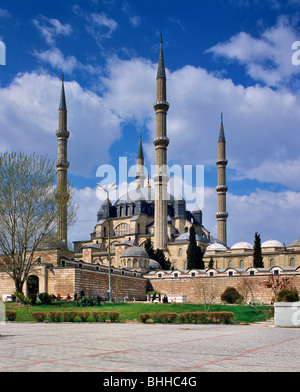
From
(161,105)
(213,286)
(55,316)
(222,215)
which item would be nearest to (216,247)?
(222,215)

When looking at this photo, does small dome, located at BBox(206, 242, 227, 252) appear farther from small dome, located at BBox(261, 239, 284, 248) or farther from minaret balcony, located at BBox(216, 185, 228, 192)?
minaret balcony, located at BBox(216, 185, 228, 192)

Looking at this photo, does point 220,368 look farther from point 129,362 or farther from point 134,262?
point 134,262

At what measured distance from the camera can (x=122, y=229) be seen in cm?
5350

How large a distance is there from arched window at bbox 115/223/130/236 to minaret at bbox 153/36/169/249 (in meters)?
8.71

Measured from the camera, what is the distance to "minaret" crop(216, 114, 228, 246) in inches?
1994

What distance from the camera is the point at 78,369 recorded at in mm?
4695

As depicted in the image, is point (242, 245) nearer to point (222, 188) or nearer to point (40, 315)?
point (222, 188)

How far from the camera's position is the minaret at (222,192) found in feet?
166

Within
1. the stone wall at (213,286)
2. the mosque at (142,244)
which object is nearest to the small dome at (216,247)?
the mosque at (142,244)

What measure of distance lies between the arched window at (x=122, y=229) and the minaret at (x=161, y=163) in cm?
871

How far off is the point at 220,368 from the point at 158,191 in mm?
37882

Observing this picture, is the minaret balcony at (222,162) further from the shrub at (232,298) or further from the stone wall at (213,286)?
the shrub at (232,298)

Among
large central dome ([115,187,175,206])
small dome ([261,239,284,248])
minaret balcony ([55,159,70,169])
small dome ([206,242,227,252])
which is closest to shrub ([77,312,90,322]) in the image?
minaret balcony ([55,159,70,169])
